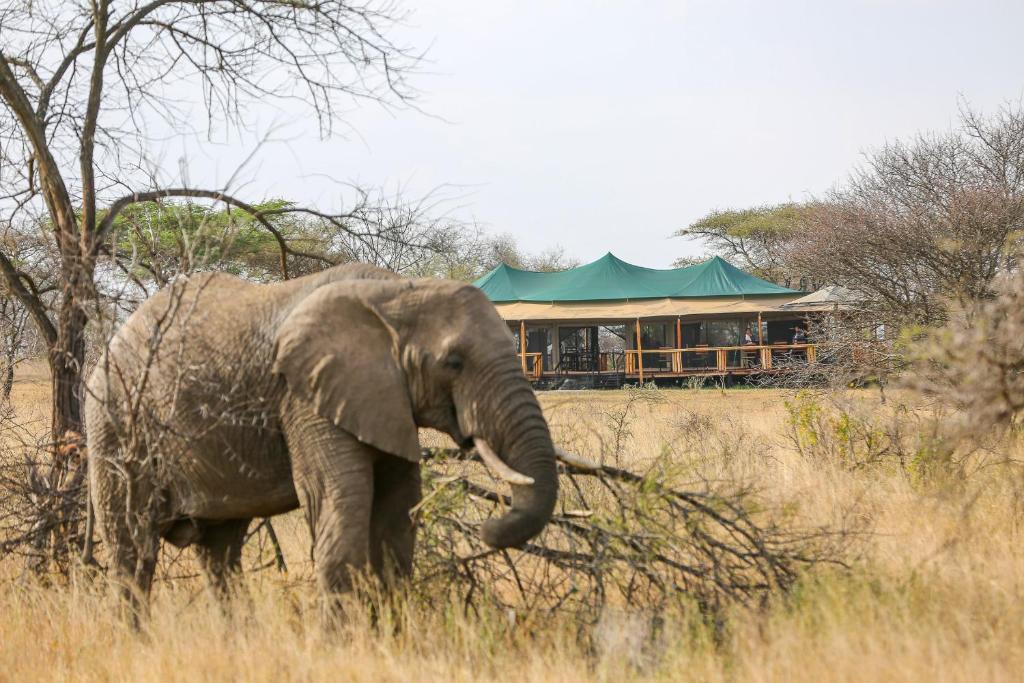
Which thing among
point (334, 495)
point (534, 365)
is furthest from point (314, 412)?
point (534, 365)

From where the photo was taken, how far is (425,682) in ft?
14.6

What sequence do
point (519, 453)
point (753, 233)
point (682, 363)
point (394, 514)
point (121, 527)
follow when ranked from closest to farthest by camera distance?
point (519, 453) → point (394, 514) → point (121, 527) → point (682, 363) → point (753, 233)

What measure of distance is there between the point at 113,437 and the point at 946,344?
451 cm

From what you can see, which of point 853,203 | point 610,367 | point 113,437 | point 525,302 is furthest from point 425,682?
point 610,367

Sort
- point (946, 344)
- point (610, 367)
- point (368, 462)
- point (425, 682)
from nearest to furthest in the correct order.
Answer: point (425, 682) < point (368, 462) < point (946, 344) < point (610, 367)

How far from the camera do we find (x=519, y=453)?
4949mm

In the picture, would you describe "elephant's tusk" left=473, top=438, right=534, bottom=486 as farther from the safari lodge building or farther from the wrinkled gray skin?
the safari lodge building

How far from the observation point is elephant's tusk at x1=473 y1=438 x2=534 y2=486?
15.8 feet

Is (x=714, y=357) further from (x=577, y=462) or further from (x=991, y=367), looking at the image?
(x=577, y=462)

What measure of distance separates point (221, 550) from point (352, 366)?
182cm

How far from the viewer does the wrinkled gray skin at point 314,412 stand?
198 inches

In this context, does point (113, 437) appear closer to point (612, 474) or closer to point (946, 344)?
point (612, 474)

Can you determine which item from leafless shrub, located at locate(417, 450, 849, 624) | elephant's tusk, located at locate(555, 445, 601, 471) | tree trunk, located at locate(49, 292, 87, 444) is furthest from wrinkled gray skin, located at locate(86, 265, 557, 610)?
tree trunk, located at locate(49, 292, 87, 444)

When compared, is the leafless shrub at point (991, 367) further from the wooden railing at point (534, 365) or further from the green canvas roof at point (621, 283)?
the green canvas roof at point (621, 283)
